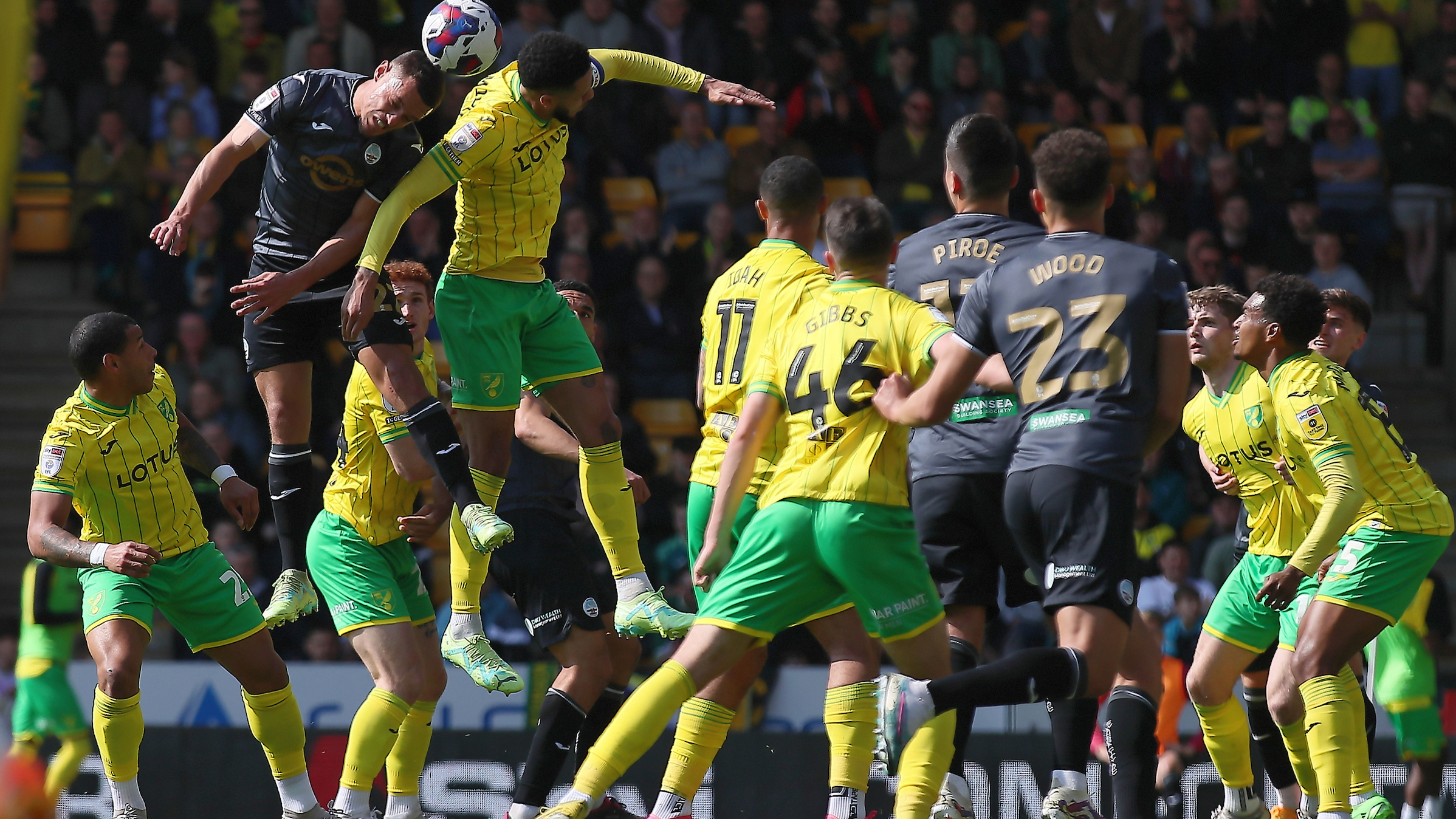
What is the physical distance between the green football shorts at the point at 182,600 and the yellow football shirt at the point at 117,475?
0.14m

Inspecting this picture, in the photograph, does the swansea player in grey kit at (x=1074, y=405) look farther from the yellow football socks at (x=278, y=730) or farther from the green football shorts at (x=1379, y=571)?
the yellow football socks at (x=278, y=730)

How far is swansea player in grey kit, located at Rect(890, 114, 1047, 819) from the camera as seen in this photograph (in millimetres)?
6270

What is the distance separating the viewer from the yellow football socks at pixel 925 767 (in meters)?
5.82

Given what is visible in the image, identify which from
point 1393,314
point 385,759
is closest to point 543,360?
point 385,759

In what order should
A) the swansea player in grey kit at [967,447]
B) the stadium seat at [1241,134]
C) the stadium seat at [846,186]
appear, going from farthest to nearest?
the stadium seat at [1241,134] → the stadium seat at [846,186] → the swansea player in grey kit at [967,447]

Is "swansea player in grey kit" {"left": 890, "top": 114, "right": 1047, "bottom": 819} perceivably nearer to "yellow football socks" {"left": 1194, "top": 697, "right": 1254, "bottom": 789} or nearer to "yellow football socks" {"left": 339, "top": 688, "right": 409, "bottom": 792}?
"yellow football socks" {"left": 1194, "top": 697, "right": 1254, "bottom": 789}

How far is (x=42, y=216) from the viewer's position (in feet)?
49.1

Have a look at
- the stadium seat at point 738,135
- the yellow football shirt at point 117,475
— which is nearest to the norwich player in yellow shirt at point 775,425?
the yellow football shirt at point 117,475

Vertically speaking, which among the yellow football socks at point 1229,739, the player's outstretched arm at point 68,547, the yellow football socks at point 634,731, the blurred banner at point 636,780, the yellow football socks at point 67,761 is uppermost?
the player's outstretched arm at point 68,547

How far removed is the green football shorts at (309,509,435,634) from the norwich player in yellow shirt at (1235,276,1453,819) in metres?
4.16

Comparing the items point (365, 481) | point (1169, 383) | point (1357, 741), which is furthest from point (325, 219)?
point (1357, 741)

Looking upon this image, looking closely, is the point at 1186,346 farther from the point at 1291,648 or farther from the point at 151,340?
the point at 151,340

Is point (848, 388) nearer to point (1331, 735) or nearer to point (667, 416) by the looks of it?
point (1331, 735)

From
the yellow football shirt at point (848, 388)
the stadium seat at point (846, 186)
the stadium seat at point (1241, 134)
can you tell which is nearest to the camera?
the yellow football shirt at point (848, 388)
